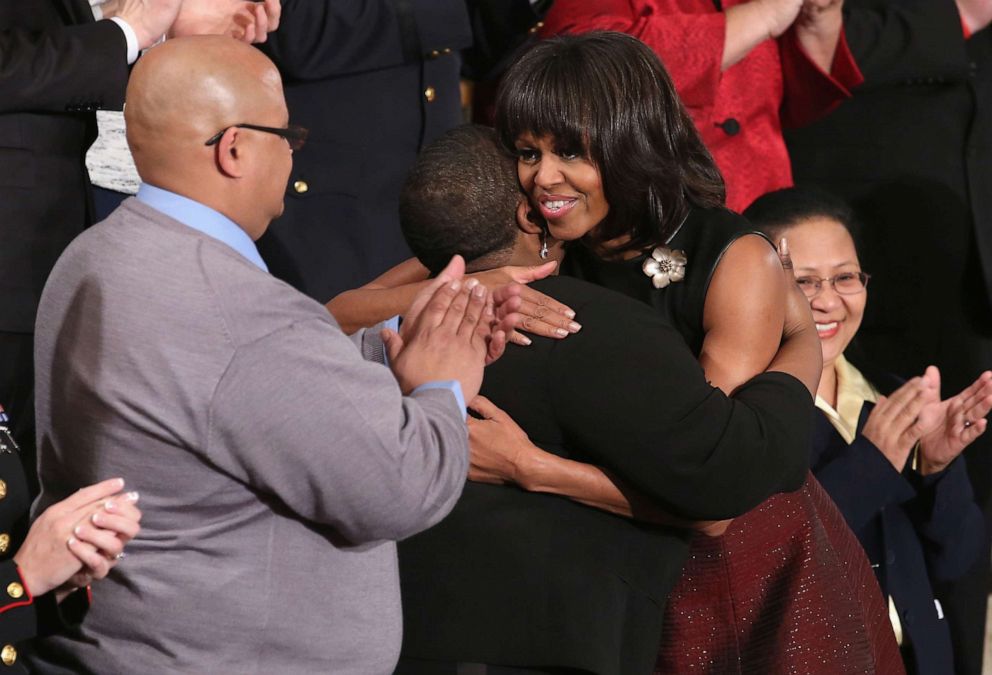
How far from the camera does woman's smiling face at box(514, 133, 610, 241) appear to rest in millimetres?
2324

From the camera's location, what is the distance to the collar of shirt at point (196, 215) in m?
1.82

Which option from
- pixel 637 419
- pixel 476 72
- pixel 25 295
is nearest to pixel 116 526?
pixel 637 419

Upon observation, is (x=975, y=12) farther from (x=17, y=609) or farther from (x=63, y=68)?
(x=17, y=609)

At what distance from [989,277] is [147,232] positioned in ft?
8.61

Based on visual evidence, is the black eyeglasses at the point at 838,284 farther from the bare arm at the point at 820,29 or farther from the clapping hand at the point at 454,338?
the clapping hand at the point at 454,338

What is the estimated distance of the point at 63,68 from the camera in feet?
8.23

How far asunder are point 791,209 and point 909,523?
721mm

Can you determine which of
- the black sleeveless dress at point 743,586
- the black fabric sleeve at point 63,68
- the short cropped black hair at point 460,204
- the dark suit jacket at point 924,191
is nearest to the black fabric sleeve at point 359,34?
the black fabric sleeve at point 63,68

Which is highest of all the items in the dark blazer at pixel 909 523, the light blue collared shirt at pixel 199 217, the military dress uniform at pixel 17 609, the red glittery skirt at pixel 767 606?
the light blue collared shirt at pixel 199 217

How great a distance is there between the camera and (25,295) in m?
2.49

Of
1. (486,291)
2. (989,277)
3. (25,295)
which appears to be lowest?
(989,277)

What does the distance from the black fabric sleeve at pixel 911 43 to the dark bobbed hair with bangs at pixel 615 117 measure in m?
1.65

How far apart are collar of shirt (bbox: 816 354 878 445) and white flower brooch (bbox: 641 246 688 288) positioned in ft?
3.14

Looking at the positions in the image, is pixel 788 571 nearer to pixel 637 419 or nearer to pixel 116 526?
pixel 637 419
